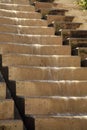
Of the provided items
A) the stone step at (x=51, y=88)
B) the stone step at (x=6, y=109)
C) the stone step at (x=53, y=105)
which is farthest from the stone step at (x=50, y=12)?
the stone step at (x=6, y=109)

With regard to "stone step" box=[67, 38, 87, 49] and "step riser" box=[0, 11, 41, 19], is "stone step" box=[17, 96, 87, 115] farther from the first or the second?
"step riser" box=[0, 11, 41, 19]

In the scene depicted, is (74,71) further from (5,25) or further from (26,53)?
(5,25)

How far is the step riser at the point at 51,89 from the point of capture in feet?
21.5

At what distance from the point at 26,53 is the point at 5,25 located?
3.93 feet

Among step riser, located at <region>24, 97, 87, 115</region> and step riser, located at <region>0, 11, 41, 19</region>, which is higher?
step riser, located at <region>0, 11, 41, 19</region>

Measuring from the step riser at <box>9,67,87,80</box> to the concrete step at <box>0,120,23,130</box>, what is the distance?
158cm

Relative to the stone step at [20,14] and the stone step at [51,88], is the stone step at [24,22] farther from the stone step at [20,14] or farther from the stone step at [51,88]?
the stone step at [51,88]

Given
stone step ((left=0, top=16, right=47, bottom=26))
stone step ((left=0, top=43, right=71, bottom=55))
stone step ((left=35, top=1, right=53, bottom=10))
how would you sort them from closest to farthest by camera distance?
1. stone step ((left=0, top=43, right=71, bottom=55))
2. stone step ((left=0, top=16, right=47, bottom=26))
3. stone step ((left=35, top=1, right=53, bottom=10))

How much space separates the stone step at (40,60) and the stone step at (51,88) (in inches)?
32.4

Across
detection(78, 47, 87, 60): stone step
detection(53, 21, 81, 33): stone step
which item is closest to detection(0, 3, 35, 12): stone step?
detection(53, 21, 81, 33): stone step

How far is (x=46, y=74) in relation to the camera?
7.23 m

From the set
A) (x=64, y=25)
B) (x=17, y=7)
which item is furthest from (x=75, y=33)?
(x=17, y=7)

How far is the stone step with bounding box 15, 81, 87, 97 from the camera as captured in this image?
6.56 meters

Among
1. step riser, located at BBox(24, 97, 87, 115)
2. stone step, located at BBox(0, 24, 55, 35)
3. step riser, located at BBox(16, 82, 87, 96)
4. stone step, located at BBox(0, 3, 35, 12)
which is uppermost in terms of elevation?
stone step, located at BBox(0, 3, 35, 12)
